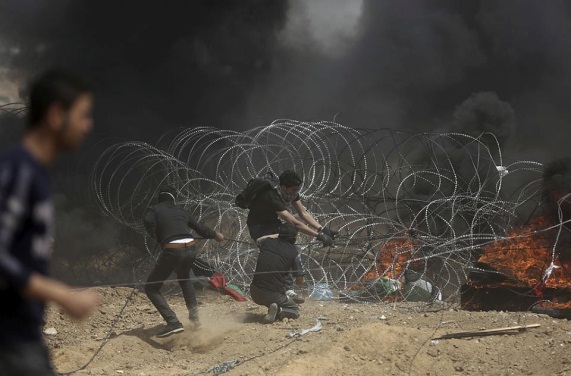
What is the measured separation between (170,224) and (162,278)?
2.05ft

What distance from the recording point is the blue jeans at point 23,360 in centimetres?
301

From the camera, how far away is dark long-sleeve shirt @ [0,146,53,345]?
2855 millimetres

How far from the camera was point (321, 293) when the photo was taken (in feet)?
36.5

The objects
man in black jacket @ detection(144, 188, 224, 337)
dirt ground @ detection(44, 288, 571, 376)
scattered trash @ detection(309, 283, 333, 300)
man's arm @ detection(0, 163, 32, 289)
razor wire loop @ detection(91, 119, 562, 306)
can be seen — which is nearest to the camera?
man's arm @ detection(0, 163, 32, 289)

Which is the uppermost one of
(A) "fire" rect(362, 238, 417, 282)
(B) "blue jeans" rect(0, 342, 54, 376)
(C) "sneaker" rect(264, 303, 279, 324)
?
(B) "blue jeans" rect(0, 342, 54, 376)

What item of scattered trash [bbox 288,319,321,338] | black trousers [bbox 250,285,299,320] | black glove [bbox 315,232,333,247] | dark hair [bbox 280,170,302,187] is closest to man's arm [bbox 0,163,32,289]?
scattered trash [bbox 288,319,321,338]

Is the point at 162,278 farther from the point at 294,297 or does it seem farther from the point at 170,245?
the point at 294,297

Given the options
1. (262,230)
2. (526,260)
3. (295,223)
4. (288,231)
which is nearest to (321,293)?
(262,230)

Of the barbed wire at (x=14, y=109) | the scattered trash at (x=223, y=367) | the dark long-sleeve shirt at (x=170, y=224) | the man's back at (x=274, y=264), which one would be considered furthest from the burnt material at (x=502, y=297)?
the barbed wire at (x=14, y=109)

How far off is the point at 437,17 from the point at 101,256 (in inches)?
440

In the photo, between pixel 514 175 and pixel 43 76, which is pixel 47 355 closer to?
pixel 43 76

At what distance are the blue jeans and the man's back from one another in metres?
6.06

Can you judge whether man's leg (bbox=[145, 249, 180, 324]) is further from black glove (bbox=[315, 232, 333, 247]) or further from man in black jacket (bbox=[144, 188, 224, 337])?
black glove (bbox=[315, 232, 333, 247])

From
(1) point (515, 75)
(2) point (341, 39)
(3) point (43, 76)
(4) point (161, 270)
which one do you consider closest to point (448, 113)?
(1) point (515, 75)
